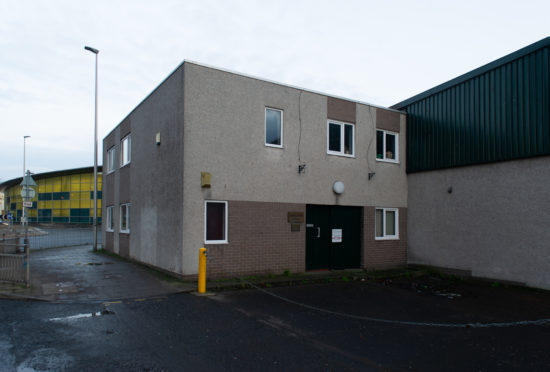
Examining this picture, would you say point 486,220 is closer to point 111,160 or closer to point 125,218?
point 125,218

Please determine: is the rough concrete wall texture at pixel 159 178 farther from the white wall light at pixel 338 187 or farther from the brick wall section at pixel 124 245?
the white wall light at pixel 338 187

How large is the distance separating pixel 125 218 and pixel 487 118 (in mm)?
14243

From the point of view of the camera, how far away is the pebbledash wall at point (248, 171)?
439 inches

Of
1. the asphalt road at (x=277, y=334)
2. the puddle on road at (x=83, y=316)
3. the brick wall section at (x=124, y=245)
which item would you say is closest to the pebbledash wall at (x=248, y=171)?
the brick wall section at (x=124, y=245)

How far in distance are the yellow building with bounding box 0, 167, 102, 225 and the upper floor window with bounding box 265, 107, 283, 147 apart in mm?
41652

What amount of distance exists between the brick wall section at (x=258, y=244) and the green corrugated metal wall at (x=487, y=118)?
17.6 feet

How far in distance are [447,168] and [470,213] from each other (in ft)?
5.80

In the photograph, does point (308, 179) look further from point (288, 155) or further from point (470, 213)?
point (470, 213)

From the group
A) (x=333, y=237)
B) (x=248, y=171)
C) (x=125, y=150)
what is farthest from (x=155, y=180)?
(x=333, y=237)

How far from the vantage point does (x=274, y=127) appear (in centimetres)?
1270


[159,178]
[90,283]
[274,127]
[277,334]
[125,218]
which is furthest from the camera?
[125,218]

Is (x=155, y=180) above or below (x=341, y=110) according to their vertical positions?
Result: below

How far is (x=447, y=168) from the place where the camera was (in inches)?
541

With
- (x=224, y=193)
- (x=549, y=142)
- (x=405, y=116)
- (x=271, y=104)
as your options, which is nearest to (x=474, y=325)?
(x=549, y=142)
